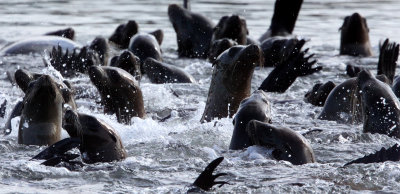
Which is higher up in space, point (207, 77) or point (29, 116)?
point (29, 116)

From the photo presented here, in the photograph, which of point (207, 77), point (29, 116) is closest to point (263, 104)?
point (29, 116)

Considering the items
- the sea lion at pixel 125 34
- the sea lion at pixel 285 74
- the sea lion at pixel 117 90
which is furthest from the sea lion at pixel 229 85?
the sea lion at pixel 125 34

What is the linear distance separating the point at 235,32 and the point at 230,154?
6.44m

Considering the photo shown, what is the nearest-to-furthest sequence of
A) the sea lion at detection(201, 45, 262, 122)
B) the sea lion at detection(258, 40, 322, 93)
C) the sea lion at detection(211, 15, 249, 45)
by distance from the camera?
the sea lion at detection(201, 45, 262, 122) → the sea lion at detection(258, 40, 322, 93) → the sea lion at detection(211, 15, 249, 45)

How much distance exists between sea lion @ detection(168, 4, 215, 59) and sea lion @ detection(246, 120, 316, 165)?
729 cm

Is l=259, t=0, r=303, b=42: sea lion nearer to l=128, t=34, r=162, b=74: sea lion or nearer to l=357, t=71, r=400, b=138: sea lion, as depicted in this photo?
l=128, t=34, r=162, b=74: sea lion

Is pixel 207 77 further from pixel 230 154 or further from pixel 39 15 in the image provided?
pixel 39 15

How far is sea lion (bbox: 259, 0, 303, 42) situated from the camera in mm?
14617

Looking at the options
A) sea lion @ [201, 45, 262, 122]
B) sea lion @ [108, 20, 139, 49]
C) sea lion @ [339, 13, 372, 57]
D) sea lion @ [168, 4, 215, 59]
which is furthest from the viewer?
sea lion @ [108, 20, 139, 49]

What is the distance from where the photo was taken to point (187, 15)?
14.3 meters

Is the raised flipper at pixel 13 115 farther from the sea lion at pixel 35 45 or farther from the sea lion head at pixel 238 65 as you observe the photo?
the sea lion at pixel 35 45

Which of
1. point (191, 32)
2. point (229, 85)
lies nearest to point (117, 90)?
point (229, 85)

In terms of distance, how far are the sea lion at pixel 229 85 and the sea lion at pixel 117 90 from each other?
677mm

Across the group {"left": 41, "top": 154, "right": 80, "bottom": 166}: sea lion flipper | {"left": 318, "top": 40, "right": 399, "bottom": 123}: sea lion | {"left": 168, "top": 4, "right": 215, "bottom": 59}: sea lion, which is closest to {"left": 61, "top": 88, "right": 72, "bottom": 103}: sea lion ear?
{"left": 41, "top": 154, "right": 80, "bottom": 166}: sea lion flipper
